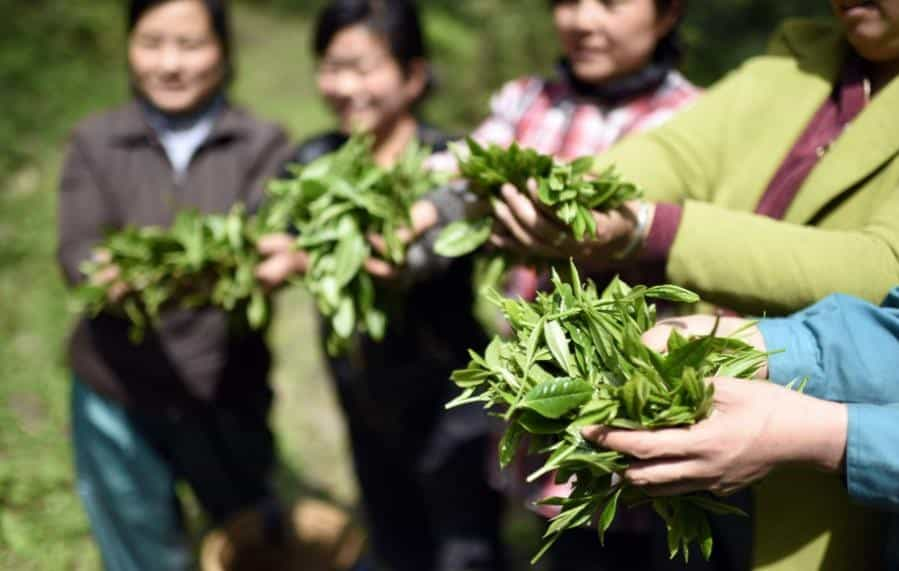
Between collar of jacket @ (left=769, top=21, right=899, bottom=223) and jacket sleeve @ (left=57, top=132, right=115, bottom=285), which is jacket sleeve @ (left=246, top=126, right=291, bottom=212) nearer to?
jacket sleeve @ (left=57, top=132, right=115, bottom=285)

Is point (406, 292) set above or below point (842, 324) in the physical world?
below

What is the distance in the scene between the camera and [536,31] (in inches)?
197

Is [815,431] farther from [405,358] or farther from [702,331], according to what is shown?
[405,358]

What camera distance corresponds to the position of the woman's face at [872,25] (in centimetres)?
131

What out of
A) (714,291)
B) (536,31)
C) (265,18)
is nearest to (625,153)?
(714,291)

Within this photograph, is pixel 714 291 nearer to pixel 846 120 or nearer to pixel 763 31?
pixel 846 120

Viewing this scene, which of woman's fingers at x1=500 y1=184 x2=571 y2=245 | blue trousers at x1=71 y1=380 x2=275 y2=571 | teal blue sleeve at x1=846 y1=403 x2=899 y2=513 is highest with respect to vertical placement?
woman's fingers at x1=500 y1=184 x2=571 y2=245

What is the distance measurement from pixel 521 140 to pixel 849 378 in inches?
39.8

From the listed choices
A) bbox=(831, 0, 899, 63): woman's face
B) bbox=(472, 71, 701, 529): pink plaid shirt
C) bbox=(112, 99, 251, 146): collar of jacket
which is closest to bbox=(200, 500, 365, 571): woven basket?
bbox=(472, 71, 701, 529): pink plaid shirt

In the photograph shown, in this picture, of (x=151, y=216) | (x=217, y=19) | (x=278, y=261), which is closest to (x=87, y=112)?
(x=217, y=19)

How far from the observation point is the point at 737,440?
114 centimetres

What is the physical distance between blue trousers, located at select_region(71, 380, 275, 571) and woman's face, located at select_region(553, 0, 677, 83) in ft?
4.35

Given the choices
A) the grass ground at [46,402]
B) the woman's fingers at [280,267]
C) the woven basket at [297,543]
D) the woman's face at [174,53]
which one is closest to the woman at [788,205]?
the woman's fingers at [280,267]

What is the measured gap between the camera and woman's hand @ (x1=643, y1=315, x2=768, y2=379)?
1236 mm
